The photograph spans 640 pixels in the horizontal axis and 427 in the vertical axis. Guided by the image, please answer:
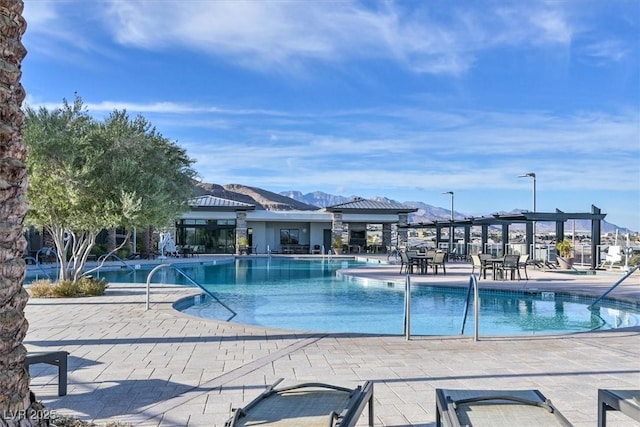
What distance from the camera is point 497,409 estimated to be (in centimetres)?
293

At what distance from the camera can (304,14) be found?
451 inches

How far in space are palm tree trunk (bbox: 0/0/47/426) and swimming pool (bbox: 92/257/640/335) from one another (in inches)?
226

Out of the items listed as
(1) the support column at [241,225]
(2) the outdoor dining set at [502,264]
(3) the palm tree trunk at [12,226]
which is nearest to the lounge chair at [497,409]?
(3) the palm tree trunk at [12,226]

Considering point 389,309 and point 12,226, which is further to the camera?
point 389,309

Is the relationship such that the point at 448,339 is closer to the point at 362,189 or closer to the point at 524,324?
the point at 524,324

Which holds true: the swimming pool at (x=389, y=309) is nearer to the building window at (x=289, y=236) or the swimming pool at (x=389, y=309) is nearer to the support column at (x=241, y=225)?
the support column at (x=241, y=225)

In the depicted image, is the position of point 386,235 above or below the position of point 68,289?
above

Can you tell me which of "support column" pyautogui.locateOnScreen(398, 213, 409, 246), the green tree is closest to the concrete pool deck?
the green tree

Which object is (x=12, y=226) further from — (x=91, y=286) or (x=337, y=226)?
(x=337, y=226)

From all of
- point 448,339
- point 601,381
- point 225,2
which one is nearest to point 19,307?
point 601,381

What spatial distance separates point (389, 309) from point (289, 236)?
2561 cm

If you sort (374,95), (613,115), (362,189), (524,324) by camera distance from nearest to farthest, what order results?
(524,324) → (613,115) → (374,95) → (362,189)

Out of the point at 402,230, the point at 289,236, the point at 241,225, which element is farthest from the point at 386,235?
the point at 241,225

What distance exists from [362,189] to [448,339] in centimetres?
4825
